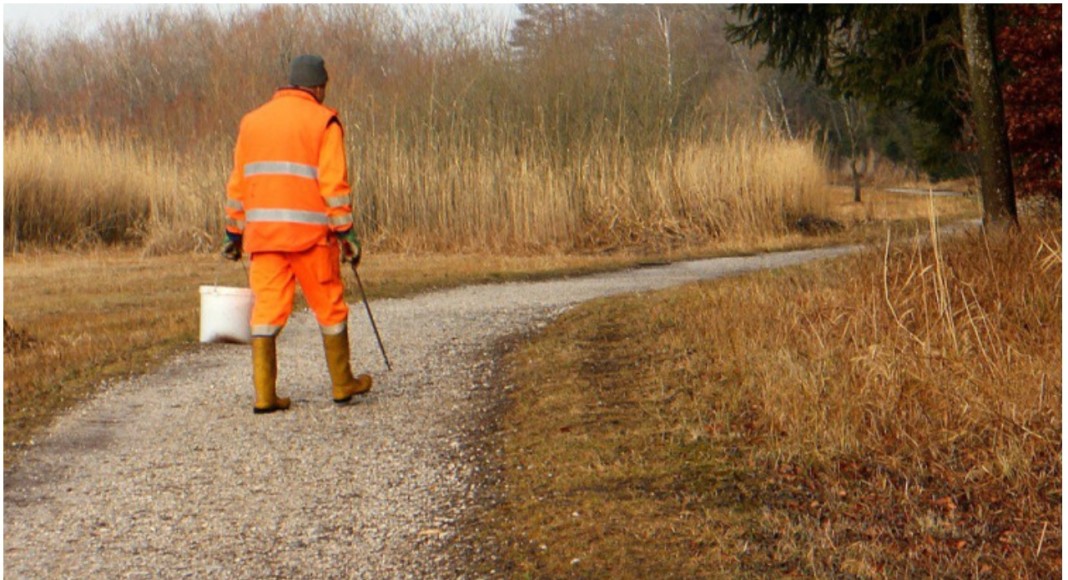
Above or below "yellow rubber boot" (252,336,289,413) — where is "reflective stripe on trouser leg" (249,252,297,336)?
above

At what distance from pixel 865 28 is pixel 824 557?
9.98 metres

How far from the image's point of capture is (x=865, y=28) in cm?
1422

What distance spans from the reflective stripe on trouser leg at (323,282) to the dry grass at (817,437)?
46.0 inches

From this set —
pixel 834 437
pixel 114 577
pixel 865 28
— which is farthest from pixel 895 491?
pixel 865 28

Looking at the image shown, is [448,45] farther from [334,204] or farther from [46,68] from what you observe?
[46,68]

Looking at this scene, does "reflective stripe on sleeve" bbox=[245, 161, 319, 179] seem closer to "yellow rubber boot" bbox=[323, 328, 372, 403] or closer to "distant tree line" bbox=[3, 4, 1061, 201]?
"yellow rubber boot" bbox=[323, 328, 372, 403]

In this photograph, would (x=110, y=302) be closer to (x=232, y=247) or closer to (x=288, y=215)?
(x=232, y=247)

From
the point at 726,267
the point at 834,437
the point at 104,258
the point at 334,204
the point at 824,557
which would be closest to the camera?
the point at 824,557

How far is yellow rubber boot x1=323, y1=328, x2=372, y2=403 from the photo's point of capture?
323 inches

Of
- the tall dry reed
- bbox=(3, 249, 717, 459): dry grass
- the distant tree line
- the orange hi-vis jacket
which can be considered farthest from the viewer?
the tall dry reed

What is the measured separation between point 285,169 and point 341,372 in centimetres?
126

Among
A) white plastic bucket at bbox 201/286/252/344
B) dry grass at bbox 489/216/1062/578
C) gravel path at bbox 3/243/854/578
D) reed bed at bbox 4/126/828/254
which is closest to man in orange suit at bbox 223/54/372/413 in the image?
white plastic bucket at bbox 201/286/252/344

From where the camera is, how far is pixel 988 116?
38.0 ft

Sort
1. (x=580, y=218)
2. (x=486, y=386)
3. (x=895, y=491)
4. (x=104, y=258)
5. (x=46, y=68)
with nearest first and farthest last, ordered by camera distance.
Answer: (x=895, y=491)
(x=486, y=386)
(x=580, y=218)
(x=104, y=258)
(x=46, y=68)
